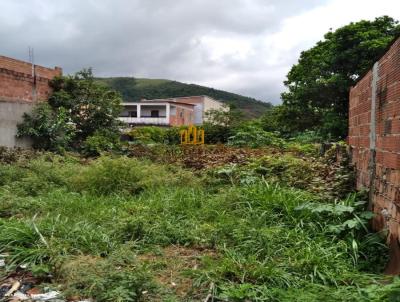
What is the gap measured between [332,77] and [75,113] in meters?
9.32

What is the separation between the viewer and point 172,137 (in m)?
21.5

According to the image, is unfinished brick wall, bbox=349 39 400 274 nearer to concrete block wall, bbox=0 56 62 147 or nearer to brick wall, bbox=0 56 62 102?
concrete block wall, bbox=0 56 62 147

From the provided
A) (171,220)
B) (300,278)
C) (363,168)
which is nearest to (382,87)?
(363,168)

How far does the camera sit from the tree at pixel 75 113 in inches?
482

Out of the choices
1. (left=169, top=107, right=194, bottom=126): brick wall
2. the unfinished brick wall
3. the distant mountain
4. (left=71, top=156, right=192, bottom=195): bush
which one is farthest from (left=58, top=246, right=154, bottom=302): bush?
the distant mountain

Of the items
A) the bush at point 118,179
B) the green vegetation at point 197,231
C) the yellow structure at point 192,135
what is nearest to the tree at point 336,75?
the yellow structure at point 192,135

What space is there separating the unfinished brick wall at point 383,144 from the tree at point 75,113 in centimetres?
976

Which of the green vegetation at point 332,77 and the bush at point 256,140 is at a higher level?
the green vegetation at point 332,77

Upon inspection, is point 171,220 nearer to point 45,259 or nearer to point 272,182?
point 45,259

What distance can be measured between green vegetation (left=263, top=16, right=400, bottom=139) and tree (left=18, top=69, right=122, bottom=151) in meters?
7.24

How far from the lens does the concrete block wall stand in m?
11.5

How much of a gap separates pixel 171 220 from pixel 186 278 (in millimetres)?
1328

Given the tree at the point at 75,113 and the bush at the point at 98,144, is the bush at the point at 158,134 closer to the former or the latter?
the tree at the point at 75,113

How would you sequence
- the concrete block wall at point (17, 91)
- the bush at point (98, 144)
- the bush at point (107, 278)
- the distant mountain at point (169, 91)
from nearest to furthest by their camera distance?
1. the bush at point (107, 278)
2. the concrete block wall at point (17, 91)
3. the bush at point (98, 144)
4. the distant mountain at point (169, 91)
